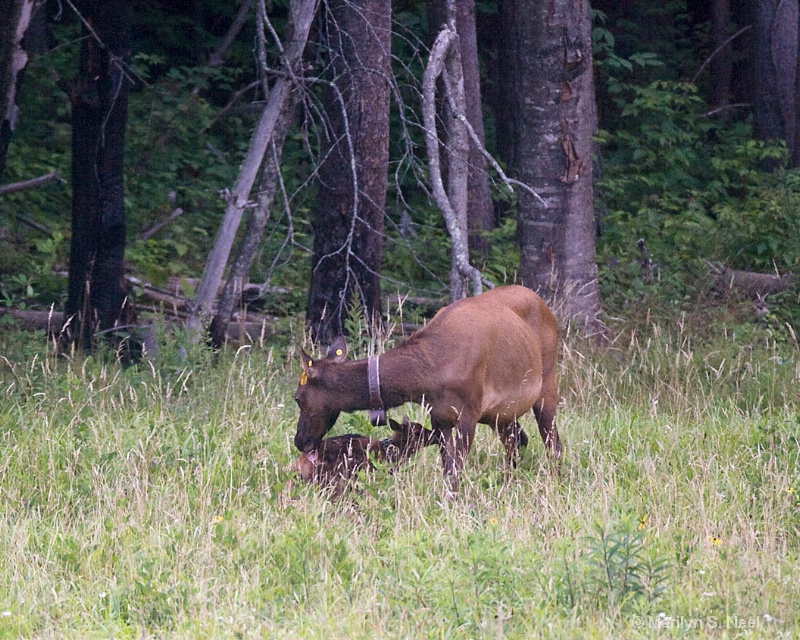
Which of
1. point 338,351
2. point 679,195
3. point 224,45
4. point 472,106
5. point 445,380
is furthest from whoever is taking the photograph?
point 224,45

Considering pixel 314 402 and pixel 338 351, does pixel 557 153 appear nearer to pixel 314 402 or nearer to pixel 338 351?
pixel 338 351

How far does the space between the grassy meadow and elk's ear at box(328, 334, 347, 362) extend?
0.73m

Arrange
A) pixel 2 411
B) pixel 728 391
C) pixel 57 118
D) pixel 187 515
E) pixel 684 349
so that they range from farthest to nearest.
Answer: pixel 57 118, pixel 684 349, pixel 728 391, pixel 2 411, pixel 187 515

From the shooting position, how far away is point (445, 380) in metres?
6.34

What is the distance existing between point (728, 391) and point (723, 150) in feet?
32.2

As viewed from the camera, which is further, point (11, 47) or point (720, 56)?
point (720, 56)

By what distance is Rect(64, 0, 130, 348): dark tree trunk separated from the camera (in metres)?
9.84

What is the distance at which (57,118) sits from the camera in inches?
648

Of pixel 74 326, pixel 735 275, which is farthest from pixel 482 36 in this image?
pixel 74 326

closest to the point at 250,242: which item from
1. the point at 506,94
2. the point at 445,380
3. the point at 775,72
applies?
the point at 445,380

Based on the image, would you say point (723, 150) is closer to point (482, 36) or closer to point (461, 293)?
point (482, 36)

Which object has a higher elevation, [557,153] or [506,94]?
[506,94]

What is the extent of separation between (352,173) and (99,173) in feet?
7.50

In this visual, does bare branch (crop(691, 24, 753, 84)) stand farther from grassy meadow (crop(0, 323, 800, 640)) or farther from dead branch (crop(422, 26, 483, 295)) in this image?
grassy meadow (crop(0, 323, 800, 640))
